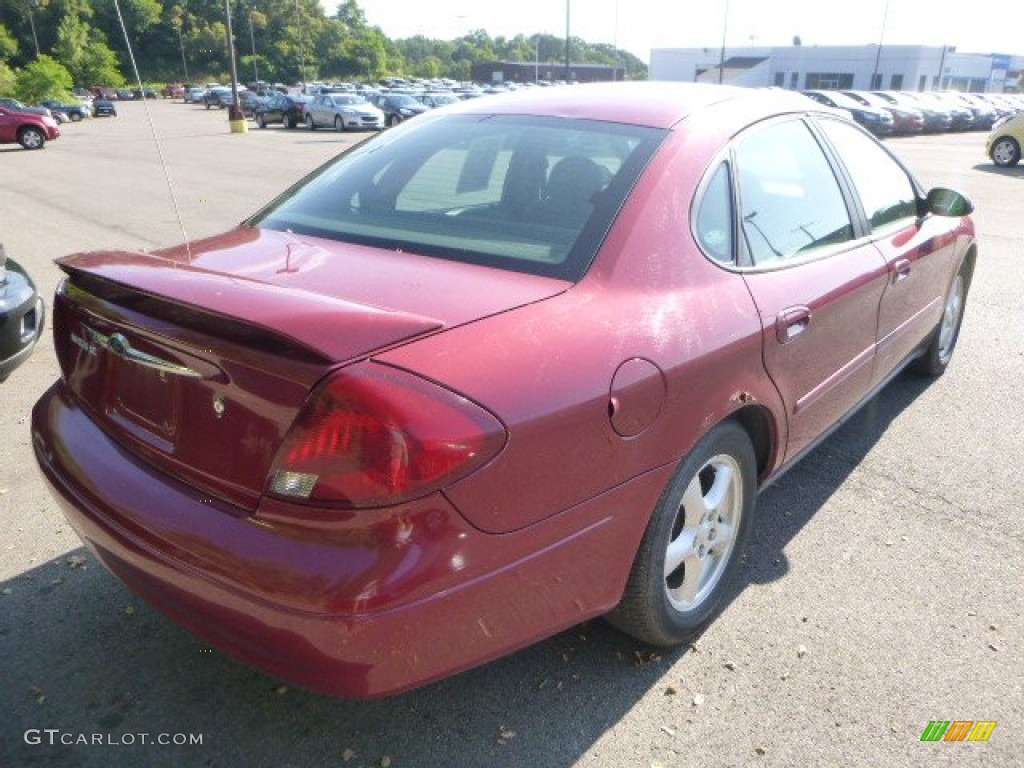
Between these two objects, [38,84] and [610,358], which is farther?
[38,84]

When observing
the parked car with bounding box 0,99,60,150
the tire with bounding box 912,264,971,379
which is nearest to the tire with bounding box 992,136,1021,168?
the tire with bounding box 912,264,971,379

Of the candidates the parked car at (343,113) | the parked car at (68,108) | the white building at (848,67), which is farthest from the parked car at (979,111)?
the parked car at (68,108)

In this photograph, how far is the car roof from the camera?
2859mm

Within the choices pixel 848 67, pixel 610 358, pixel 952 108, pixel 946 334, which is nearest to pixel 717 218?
pixel 610 358

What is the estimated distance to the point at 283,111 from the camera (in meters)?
36.9

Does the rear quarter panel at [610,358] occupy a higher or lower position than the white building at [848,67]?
higher

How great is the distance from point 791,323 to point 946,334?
2.81 meters

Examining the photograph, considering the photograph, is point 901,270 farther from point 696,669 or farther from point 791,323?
point 696,669

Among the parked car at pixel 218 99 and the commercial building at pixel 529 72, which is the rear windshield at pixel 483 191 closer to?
the parked car at pixel 218 99

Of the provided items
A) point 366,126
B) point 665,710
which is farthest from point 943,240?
point 366,126

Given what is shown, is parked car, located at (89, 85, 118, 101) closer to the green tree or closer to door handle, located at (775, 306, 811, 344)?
the green tree

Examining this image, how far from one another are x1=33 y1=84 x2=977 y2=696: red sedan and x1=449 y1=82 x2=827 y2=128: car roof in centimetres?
2

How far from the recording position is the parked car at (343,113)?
108 ft

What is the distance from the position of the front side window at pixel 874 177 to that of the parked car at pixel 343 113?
30371mm
